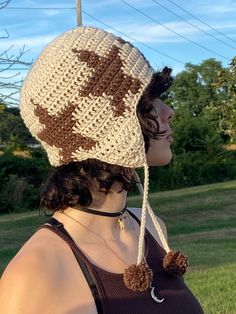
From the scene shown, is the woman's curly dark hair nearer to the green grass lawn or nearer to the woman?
the woman

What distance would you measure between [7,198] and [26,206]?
72cm

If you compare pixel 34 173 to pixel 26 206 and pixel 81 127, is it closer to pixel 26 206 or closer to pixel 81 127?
pixel 26 206

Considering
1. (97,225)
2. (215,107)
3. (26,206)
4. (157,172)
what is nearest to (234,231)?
(215,107)

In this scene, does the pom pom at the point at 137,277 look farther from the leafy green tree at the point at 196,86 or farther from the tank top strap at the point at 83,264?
the leafy green tree at the point at 196,86

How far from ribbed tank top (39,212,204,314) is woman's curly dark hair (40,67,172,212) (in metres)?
→ 0.14

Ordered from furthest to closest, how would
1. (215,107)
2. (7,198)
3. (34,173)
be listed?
(34,173) < (7,198) < (215,107)

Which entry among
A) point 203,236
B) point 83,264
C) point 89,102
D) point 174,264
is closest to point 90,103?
point 89,102

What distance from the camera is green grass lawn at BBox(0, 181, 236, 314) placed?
6.70 meters

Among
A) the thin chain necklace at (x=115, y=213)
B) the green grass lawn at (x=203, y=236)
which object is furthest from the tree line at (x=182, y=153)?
the thin chain necklace at (x=115, y=213)

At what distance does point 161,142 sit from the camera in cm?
210

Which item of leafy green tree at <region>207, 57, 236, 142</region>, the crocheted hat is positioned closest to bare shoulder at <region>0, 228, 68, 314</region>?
the crocheted hat

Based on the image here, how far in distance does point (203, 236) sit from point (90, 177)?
481 inches

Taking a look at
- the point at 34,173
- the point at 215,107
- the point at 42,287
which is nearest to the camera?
the point at 42,287

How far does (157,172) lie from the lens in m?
29.5
